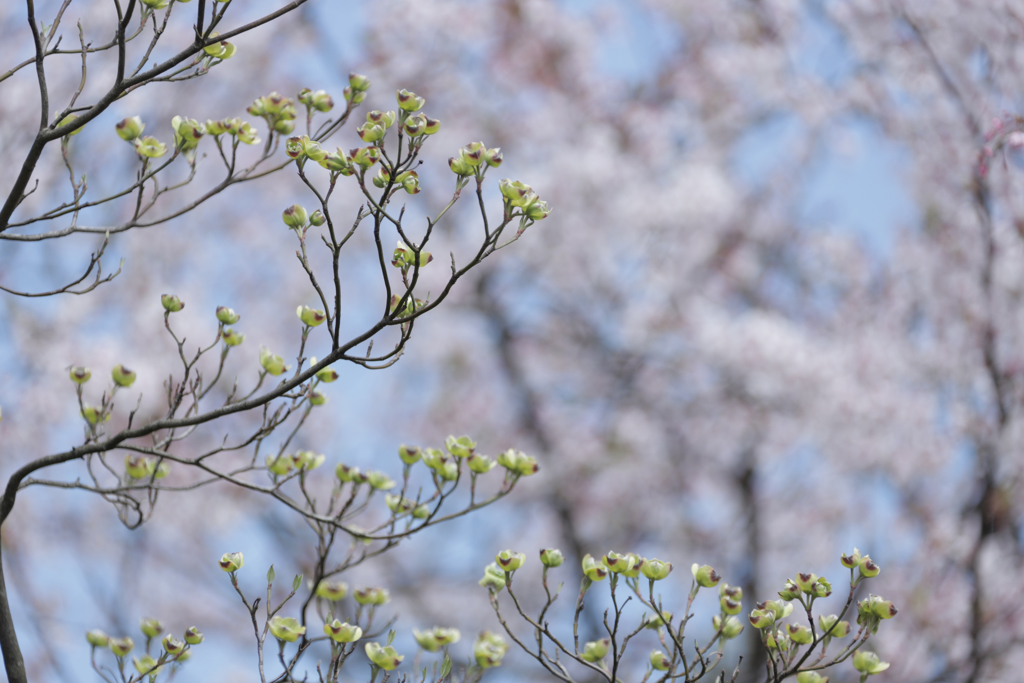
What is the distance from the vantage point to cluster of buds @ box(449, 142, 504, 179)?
3.93ft

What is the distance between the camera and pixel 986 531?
4066mm

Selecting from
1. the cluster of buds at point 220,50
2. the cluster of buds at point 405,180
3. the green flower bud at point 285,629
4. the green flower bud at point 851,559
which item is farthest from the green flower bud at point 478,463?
the cluster of buds at point 220,50

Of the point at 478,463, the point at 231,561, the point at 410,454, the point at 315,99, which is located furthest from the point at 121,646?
the point at 315,99

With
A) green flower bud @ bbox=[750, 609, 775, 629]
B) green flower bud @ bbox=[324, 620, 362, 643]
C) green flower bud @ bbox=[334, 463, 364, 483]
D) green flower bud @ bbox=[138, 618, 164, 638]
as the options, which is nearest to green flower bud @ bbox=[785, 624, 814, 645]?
green flower bud @ bbox=[750, 609, 775, 629]

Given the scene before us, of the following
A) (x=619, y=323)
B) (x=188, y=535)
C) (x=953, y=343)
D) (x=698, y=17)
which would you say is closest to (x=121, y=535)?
(x=188, y=535)

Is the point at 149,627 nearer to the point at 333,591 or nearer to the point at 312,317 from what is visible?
the point at 333,591

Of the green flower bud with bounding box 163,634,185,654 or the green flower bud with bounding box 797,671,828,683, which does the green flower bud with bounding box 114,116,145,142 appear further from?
the green flower bud with bounding box 797,671,828,683

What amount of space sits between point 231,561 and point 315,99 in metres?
0.83

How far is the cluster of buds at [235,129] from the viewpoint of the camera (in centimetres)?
142

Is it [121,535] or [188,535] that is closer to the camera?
[121,535]

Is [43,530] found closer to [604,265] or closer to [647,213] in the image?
[604,265]

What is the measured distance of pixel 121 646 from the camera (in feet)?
4.64

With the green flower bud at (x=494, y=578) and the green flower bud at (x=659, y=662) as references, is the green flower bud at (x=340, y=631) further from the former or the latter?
the green flower bud at (x=659, y=662)

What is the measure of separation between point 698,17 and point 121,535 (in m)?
6.67
